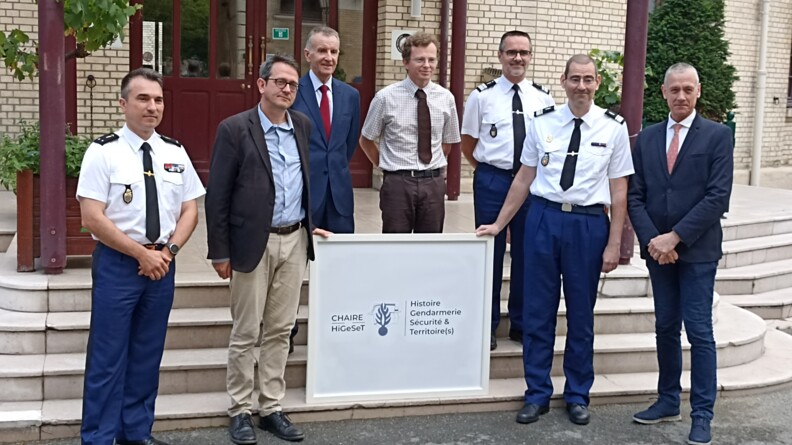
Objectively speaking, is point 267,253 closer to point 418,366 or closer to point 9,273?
point 418,366

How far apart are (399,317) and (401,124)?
112 centimetres

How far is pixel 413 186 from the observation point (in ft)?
17.4

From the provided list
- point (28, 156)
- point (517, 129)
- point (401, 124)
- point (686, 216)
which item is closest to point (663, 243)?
point (686, 216)

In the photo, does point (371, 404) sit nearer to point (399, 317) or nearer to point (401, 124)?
point (399, 317)

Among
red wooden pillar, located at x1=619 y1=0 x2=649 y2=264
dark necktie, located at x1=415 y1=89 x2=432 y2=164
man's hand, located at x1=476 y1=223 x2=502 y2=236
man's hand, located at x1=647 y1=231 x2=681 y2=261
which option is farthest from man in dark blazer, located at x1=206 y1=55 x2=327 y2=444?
red wooden pillar, located at x1=619 y1=0 x2=649 y2=264

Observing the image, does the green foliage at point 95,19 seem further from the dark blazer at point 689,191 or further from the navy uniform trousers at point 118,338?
the dark blazer at point 689,191

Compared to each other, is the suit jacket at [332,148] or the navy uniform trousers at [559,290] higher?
the suit jacket at [332,148]

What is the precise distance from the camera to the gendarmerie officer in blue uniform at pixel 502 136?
5.52 m

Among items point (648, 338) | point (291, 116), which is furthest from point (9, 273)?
point (648, 338)

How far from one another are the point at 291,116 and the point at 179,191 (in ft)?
2.49

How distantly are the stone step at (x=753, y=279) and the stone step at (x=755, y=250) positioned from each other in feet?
0.20

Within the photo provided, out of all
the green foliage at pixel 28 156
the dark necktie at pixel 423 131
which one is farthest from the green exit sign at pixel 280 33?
the dark necktie at pixel 423 131

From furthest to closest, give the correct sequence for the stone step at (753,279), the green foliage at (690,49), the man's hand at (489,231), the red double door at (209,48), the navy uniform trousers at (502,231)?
the green foliage at (690,49) → the red double door at (209,48) → the stone step at (753,279) → the navy uniform trousers at (502,231) → the man's hand at (489,231)

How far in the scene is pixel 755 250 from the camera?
852 centimetres
